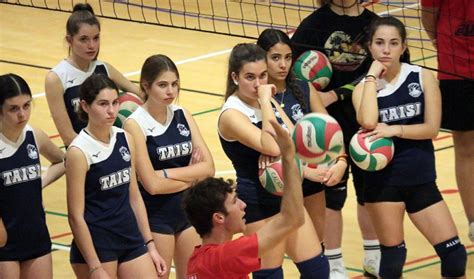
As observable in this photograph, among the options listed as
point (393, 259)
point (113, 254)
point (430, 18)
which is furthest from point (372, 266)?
point (113, 254)

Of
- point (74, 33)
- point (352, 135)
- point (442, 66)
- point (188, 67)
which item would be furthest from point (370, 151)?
point (188, 67)

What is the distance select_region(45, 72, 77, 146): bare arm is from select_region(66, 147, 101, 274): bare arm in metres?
1.10

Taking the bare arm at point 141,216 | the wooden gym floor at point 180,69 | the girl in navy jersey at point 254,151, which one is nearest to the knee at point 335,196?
the wooden gym floor at point 180,69

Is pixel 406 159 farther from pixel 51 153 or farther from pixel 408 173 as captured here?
pixel 51 153

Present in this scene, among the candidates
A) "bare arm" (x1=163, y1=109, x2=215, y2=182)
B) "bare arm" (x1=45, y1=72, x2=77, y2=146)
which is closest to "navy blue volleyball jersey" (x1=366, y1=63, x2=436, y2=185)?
"bare arm" (x1=163, y1=109, x2=215, y2=182)

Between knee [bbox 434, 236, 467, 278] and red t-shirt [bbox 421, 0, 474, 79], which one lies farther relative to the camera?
red t-shirt [bbox 421, 0, 474, 79]

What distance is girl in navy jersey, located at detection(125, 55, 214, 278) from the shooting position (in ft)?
24.7

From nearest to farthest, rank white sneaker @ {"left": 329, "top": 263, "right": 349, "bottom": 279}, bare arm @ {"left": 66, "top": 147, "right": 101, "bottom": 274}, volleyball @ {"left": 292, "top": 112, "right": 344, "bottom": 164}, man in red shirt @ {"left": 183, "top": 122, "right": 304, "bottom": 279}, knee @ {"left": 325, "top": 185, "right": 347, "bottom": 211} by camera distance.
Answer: man in red shirt @ {"left": 183, "top": 122, "right": 304, "bottom": 279}, volleyball @ {"left": 292, "top": 112, "right": 344, "bottom": 164}, bare arm @ {"left": 66, "top": 147, "right": 101, "bottom": 274}, white sneaker @ {"left": 329, "top": 263, "right": 349, "bottom": 279}, knee @ {"left": 325, "top": 185, "right": 347, "bottom": 211}

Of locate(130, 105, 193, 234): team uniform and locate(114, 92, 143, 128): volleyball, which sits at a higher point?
locate(114, 92, 143, 128): volleyball

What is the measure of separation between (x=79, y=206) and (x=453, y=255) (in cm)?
240

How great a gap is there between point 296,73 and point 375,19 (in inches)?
24.7

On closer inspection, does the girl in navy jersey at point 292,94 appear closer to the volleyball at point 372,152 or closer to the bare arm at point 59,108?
the volleyball at point 372,152

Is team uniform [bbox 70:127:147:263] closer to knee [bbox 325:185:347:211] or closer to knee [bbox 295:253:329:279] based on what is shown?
knee [bbox 295:253:329:279]

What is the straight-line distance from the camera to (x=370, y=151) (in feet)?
25.4
